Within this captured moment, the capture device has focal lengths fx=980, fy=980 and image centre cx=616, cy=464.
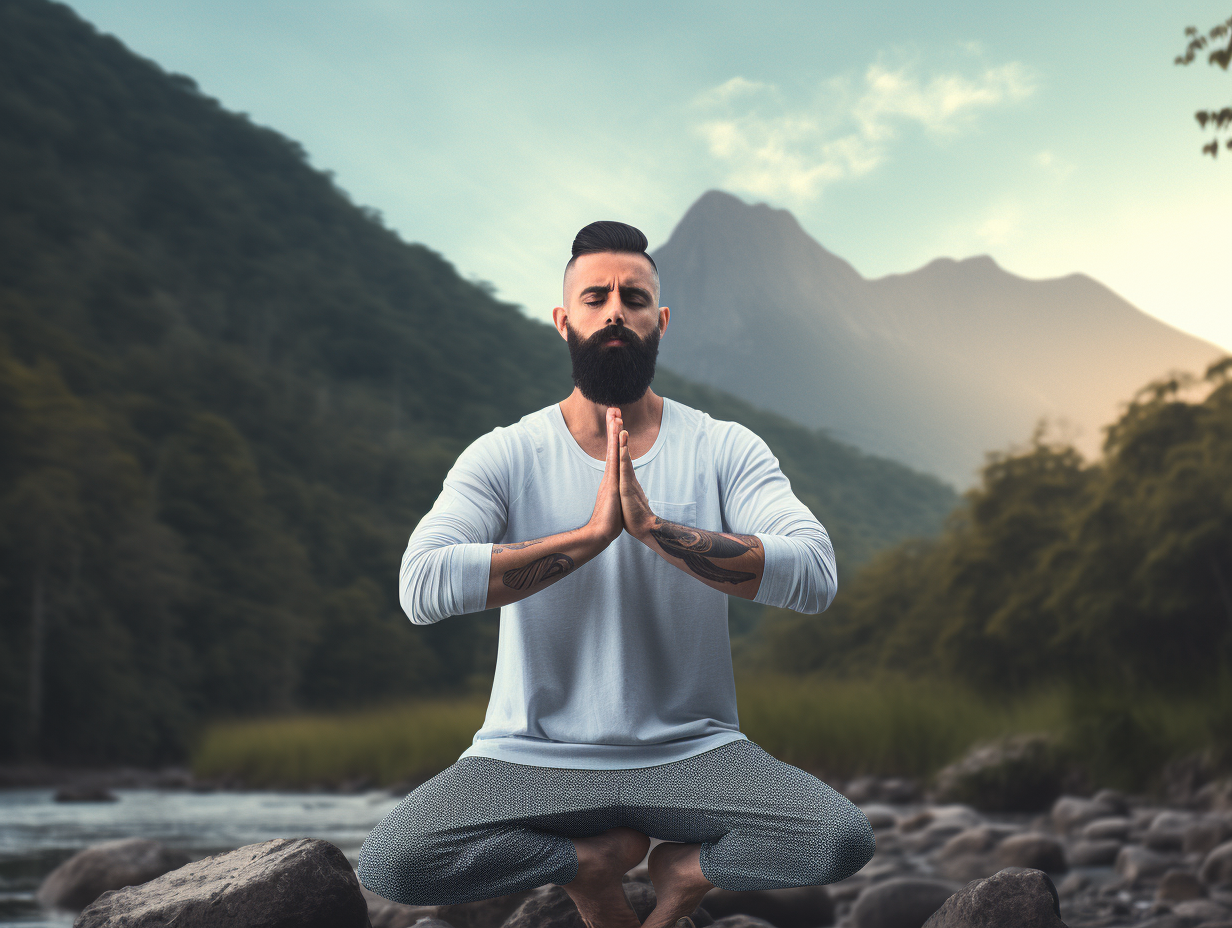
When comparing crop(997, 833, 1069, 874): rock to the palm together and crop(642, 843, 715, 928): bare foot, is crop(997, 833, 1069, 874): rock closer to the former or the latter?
crop(642, 843, 715, 928): bare foot

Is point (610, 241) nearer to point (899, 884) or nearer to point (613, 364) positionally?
point (613, 364)

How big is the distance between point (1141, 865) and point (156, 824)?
12178 millimetres

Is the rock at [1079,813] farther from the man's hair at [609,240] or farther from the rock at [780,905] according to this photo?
the man's hair at [609,240]

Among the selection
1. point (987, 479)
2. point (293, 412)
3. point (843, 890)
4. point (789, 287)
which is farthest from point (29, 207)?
point (789, 287)

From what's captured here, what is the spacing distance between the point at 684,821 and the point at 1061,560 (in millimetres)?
14299

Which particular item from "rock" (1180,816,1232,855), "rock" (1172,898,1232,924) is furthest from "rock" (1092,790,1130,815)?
"rock" (1172,898,1232,924)

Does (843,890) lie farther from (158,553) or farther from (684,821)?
(158,553)

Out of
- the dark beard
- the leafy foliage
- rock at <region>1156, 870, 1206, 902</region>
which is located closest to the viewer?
the dark beard

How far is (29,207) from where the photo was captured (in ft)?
147

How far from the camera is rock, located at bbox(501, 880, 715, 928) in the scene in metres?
2.99

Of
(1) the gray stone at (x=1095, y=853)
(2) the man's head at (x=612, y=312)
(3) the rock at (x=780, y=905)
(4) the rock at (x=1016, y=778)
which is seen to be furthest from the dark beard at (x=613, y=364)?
(4) the rock at (x=1016, y=778)

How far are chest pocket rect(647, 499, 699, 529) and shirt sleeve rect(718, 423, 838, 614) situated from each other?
0.39ft

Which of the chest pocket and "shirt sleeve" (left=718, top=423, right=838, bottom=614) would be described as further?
the chest pocket

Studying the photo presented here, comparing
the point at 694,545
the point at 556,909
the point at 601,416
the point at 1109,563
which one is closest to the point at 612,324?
the point at 601,416
